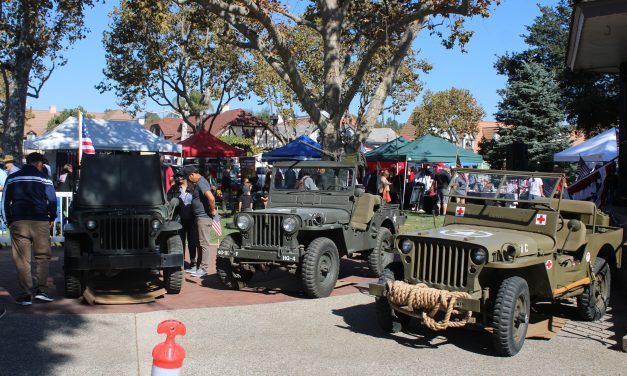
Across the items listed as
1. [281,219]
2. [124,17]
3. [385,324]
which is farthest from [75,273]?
[124,17]

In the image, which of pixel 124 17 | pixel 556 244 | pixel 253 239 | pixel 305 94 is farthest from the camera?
pixel 124 17

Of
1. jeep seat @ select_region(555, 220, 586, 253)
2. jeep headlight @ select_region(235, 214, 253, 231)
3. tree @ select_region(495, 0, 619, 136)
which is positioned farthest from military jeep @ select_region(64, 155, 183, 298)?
tree @ select_region(495, 0, 619, 136)

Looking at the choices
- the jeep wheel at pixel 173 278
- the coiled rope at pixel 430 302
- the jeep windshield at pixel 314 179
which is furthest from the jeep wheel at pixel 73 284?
the coiled rope at pixel 430 302

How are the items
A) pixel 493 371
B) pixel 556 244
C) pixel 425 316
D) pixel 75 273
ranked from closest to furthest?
pixel 493 371 → pixel 425 316 → pixel 556 244 → pixel 75 273

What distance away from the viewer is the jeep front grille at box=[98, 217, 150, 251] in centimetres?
835

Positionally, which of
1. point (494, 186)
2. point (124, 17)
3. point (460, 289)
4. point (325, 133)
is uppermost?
point (124, 17)

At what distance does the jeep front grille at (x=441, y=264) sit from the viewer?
20.4 feet

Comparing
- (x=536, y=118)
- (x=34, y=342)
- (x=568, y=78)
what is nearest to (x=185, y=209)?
(x=34, y=342)

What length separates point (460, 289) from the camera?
6.16m

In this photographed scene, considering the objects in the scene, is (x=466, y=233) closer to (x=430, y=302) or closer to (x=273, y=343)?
(x=430, y=302)

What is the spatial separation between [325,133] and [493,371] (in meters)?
8.91

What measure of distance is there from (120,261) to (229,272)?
5.36 ft

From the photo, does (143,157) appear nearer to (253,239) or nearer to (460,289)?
(253,239)

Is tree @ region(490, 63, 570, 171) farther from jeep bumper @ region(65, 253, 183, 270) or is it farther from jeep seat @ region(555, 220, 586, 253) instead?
jeep bumper @ region(65, 253, 183, 270)
